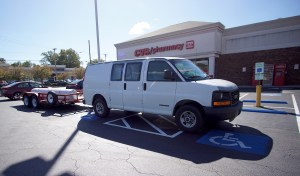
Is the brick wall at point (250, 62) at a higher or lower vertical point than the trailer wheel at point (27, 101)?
higher

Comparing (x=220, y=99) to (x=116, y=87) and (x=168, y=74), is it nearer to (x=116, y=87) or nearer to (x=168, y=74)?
(x=168, y=74)

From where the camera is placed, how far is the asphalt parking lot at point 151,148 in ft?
12.1

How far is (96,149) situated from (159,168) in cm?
183

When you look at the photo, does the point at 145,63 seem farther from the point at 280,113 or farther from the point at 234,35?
the point at 234,35

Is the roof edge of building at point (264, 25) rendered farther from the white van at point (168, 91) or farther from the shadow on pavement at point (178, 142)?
the shadow on pavement at point (178, 142)

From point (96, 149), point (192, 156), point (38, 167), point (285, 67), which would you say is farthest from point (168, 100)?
point (285, 67)

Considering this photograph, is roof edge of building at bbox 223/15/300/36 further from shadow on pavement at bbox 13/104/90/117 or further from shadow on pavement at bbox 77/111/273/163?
shadow on pavement at bbox 13/104/90/117

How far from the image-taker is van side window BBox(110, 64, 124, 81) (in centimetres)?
737

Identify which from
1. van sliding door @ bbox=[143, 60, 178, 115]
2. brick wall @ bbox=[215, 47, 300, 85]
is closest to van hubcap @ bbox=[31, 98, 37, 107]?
van sliding door @ bbox=[143, 60, 178, 115]

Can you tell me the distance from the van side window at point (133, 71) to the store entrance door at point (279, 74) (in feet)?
62.1

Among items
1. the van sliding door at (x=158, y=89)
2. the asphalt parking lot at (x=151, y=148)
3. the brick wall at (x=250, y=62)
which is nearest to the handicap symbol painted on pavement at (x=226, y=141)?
the asphalt parking lot at (x=151, y=148)

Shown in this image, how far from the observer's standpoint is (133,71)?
6934 mm

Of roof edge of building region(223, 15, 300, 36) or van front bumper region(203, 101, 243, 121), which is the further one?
roof edge of building region(223, 15, 300, 36)

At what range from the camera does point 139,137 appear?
5.58 meters
